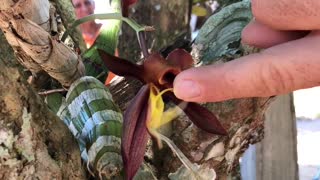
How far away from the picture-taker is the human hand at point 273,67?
353 mm

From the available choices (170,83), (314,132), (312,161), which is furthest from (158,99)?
(314,132)

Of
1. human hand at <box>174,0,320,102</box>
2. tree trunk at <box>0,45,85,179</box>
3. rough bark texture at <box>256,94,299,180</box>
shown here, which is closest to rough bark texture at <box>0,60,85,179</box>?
tree trunk at <box>0,45,85,179</box>

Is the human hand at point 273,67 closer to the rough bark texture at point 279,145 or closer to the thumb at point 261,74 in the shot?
the thumb at point 261,74

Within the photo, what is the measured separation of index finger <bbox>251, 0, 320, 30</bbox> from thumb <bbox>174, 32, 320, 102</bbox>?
0.01 meters

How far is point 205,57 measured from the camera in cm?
65

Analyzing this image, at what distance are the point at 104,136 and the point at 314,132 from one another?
7.85 ft

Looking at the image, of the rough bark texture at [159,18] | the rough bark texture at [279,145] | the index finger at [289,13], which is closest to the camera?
the index finger at [289,13]

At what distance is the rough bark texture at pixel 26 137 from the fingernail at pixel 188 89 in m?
0.14

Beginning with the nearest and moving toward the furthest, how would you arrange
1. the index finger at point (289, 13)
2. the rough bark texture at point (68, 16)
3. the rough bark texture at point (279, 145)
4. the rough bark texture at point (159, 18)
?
the index finger at point (289, 13), the rough bark texture at point (68, 16), the rough bark texture at point (279, 145), the rough bark texture at point (159, 18)

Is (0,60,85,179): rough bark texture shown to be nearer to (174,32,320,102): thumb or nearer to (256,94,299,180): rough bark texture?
(174,32,320,102): thumb

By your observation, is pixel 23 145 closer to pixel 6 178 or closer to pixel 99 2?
pixel 6 178

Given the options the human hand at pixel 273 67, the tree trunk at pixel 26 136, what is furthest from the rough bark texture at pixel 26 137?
the human hand at pixel 273 67

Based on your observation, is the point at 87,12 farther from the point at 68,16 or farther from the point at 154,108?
the point at 154,108

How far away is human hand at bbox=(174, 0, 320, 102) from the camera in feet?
1.16
